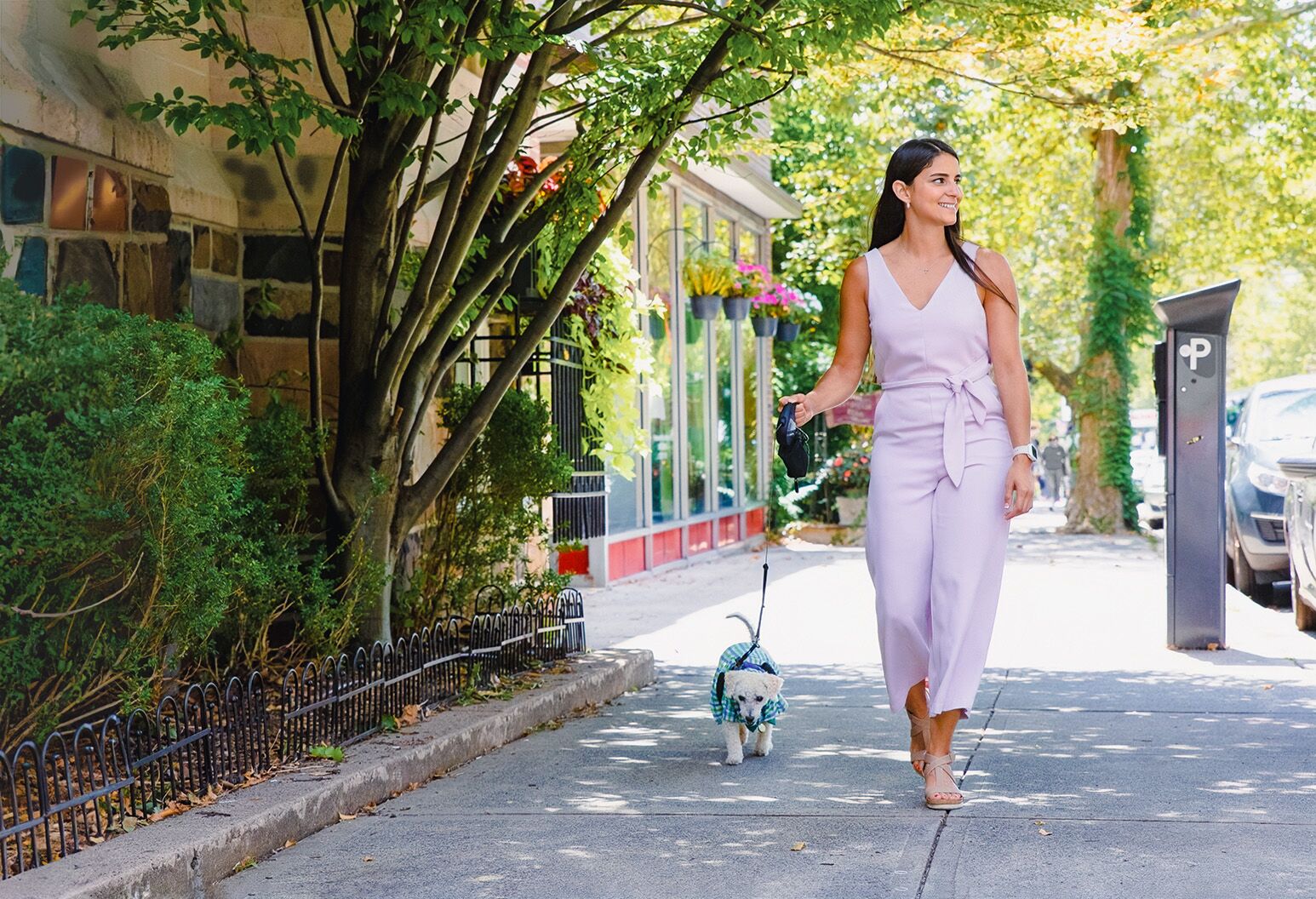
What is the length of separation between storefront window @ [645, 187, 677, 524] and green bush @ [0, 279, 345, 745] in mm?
10963

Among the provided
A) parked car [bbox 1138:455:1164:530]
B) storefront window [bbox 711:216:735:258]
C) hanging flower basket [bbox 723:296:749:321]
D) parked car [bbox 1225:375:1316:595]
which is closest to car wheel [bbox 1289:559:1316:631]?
parked car [bbox 1225:375:1316:595]

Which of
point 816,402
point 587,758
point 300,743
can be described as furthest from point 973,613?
point 300,743

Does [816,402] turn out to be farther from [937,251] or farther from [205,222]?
[205,222]

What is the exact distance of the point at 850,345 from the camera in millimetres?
5320

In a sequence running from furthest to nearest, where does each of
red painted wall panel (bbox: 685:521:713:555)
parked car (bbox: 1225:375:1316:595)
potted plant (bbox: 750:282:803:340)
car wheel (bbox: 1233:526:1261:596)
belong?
potted plant (bbox: 750:282:803:340) < red painted wall panel (bbox: 685:521:713:555) < car wheel (bbox: 1233:526:1261:596) < parked car (bbox: 1225:375:1316:595)

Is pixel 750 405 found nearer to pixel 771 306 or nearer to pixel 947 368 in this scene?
pixel 771 306

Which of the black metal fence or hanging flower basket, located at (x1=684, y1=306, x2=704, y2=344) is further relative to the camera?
hanging flower basket, located at (x1=684, y1=306, x2=704, y2=344)

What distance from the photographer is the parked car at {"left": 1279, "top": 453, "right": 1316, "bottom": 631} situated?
9.58 m

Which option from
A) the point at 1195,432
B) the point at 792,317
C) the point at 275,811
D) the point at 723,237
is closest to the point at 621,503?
the point at 723,237

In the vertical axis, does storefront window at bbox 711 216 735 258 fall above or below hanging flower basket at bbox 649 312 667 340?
above

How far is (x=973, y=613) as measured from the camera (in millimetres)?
5066

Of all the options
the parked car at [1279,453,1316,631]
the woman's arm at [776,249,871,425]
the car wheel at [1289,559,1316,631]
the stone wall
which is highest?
the stone wall

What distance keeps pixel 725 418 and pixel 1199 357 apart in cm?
1082

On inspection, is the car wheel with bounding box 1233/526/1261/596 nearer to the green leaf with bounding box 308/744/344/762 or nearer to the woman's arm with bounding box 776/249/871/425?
the woman's arm with bounding box 776/249/871/425
